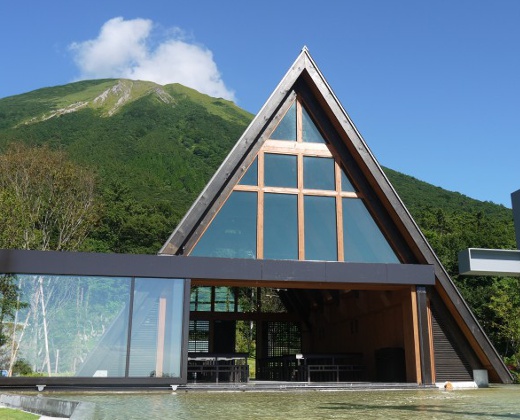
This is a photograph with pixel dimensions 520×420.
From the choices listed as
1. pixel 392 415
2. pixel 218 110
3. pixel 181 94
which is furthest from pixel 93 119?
pixel 392 415

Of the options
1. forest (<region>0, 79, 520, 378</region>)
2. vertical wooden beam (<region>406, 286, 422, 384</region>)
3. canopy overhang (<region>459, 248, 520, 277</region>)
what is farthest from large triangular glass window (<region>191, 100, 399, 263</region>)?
forest (<region>0, 79, 520, 378</region>)

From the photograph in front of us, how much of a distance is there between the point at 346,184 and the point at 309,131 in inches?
60.1

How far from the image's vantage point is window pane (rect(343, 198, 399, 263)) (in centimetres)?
1255

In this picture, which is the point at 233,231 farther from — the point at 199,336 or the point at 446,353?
the point at 199,336

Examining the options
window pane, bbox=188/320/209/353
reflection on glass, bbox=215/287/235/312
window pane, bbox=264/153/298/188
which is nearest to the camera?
window pane, bbox=264/153/298/188

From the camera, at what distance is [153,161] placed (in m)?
63.0

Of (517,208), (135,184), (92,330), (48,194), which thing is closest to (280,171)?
(92,330)

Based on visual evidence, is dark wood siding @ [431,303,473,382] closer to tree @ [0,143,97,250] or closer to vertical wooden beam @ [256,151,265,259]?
vertical wooden beam @ [256,151,265,259]

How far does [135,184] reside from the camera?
5291 centimetres

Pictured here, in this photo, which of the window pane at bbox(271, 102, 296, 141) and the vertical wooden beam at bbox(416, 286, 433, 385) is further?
the window pane at bbox(271, 102, 296, 141)

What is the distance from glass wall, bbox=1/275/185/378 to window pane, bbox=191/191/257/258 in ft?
5.20

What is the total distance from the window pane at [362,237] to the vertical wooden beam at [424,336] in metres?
0.97

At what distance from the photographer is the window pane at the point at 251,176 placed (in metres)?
12.5

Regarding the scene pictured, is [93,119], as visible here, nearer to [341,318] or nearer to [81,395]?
[341,318]
